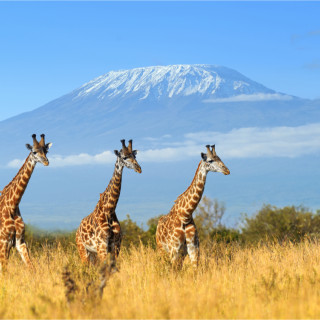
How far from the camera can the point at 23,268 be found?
1309 cm

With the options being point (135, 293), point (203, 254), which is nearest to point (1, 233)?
point (135, 293)

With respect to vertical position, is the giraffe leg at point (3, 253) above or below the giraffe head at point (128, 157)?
below

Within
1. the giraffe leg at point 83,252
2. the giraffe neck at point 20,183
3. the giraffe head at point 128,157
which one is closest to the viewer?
the giraffe head at point 128,157

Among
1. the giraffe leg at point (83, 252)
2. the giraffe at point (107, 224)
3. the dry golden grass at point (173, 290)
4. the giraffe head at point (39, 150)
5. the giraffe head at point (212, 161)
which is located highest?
the giraffe head at point (39, 150)

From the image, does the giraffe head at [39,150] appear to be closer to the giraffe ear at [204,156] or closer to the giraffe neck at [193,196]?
the giraffe neck at [193,196]

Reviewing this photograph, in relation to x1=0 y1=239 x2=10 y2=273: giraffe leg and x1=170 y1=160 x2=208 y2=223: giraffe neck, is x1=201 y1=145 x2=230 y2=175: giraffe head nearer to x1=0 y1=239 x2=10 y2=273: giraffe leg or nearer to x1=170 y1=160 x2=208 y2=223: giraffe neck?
x1=170 y1=160 x2=208 y2=223: giraffe neck

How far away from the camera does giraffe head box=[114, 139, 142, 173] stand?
11609 mm

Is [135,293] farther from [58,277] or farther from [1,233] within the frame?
[1,233]

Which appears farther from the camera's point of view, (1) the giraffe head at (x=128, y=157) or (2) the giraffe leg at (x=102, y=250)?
(2) the giraffe leg at (x=102, y=250)

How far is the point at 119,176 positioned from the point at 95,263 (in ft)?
7.15

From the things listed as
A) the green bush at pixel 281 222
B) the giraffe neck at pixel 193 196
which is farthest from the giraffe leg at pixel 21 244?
the green bush at pixel 281 222

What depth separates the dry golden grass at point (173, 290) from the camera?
9.01 m

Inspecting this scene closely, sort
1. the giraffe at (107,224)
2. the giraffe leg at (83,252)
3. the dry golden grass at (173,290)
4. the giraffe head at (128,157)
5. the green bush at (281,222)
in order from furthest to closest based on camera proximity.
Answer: the green bush at (281,222) < the giraffe leg at (83,252) < the giraffe at (107,224) < the giraffe head at (128,157) < the dry golden grass at (173,290)

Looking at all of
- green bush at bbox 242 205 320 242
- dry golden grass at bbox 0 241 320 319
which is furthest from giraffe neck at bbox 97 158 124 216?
green bush at bbox 242 205 320 242
